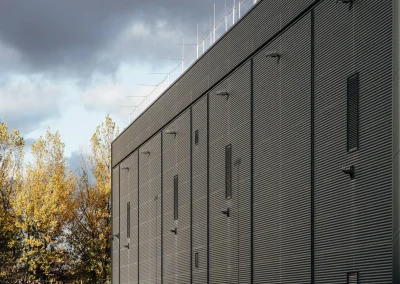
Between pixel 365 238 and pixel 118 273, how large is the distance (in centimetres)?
4451

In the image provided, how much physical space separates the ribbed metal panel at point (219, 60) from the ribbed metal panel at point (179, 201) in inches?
56.4

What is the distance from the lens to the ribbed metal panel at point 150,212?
60.4 metres

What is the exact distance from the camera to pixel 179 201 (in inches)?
2172

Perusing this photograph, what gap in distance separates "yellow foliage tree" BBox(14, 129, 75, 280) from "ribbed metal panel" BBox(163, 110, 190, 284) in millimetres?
35408

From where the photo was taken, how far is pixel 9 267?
94.9 metres

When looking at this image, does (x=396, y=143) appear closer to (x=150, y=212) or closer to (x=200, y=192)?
(x=200, y=192)

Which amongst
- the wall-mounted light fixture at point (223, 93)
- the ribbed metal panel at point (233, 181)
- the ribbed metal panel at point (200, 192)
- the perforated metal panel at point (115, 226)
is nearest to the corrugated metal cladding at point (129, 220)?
the perforated metal panel at point (115, 226)

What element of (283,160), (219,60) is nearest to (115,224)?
(219,60)

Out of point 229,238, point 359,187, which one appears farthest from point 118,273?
point 359,187

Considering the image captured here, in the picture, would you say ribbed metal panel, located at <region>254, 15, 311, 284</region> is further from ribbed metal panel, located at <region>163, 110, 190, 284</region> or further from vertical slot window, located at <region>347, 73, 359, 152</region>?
ribbed metal panel, located at <region>163, 110, 190, 284</region>

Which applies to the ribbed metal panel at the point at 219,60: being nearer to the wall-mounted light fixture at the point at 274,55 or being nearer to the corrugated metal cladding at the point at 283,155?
the corrugated metal cladding at the point at 283,155

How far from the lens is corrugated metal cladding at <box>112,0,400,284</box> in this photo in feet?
101

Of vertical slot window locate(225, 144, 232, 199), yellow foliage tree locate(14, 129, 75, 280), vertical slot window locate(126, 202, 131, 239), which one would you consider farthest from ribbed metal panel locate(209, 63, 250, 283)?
yellow foliage tree locate(14, 129, 75, 280)

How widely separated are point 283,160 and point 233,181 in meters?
6.67
